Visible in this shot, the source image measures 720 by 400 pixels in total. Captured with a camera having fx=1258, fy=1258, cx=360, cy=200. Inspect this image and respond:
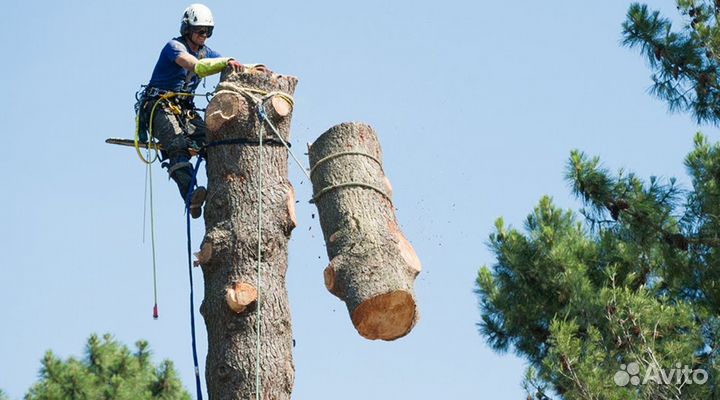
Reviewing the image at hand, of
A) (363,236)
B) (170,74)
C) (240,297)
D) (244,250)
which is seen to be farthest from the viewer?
(170,74)

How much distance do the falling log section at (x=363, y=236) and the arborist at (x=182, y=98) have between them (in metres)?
0.64

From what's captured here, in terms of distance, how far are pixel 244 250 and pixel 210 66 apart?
1.07 m

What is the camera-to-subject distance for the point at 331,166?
5352 mm

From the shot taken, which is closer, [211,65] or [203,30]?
[211,65]

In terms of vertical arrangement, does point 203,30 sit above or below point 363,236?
above

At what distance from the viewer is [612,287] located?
30.5 ft

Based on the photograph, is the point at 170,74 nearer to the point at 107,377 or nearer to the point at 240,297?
the point at 240,297

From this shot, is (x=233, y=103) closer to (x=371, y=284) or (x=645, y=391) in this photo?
(x=371, y=284)

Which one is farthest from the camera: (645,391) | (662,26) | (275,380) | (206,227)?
(662,26)

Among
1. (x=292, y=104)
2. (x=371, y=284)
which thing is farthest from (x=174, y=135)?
(x=371, y=284)

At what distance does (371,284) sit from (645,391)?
4033 millimetres

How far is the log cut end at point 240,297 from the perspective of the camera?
477 centimetres

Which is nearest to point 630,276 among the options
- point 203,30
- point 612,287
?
point 612,287

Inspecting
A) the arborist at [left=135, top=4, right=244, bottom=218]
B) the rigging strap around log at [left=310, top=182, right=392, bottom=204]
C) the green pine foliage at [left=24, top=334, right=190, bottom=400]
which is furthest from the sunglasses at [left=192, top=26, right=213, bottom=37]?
the green pine foliage at [left=24, top=334, right=190, bottom=400]
